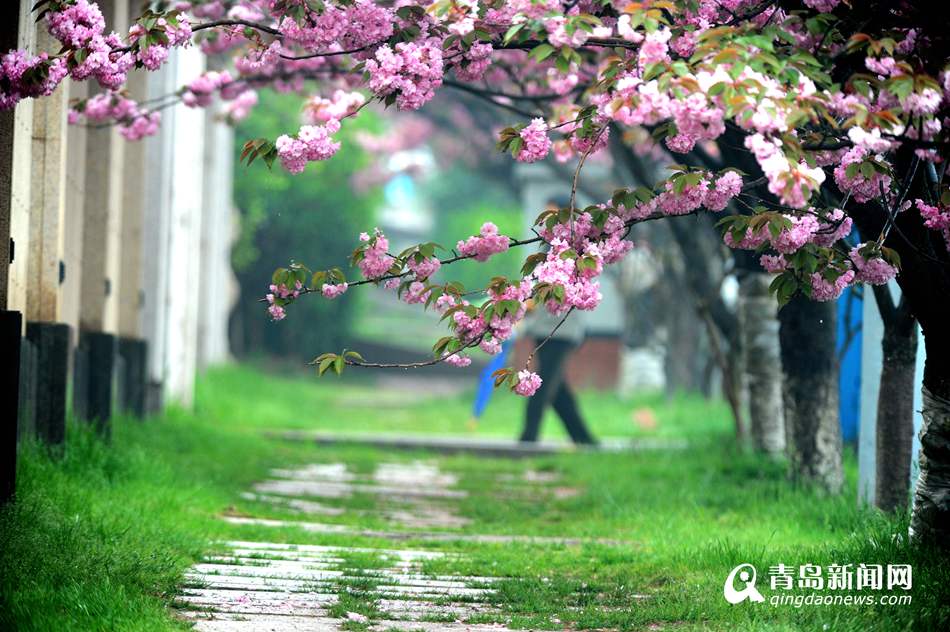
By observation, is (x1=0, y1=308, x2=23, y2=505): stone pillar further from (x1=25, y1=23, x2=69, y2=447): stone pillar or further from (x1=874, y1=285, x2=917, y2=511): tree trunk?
(x1=874, y1=285, x2=917, y2=511): tree trunk

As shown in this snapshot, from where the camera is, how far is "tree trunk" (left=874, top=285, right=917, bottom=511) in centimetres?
822

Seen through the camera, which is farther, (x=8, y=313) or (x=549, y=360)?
(x=549, y=360)

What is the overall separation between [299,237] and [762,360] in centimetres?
1694

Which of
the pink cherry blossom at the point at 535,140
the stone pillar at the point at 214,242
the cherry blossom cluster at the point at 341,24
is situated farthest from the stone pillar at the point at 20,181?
the stone pillar at the point at 214,242

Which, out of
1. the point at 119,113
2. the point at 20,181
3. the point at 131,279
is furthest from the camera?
the point at 131,279

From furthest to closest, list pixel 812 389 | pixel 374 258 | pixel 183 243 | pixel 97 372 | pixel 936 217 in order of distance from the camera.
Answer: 1. pixel 183 243
2. pixel 97 372
3. pixel 812 389
4. pixel 374 258
5. pixel 936 217

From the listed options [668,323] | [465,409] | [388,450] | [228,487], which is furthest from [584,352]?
[228,487]

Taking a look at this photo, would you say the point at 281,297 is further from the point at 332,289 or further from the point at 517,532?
the point at 517,532

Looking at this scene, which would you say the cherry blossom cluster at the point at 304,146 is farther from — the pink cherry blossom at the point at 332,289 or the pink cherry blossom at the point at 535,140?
the pink cherry blossom at the point at 535,140

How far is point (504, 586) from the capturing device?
658 cm

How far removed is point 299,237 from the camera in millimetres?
27578

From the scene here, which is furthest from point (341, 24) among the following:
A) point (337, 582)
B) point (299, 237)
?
point (299, 237)

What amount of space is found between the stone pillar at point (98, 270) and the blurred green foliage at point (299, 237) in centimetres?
1512

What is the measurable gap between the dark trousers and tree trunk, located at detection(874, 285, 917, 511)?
6.64m
